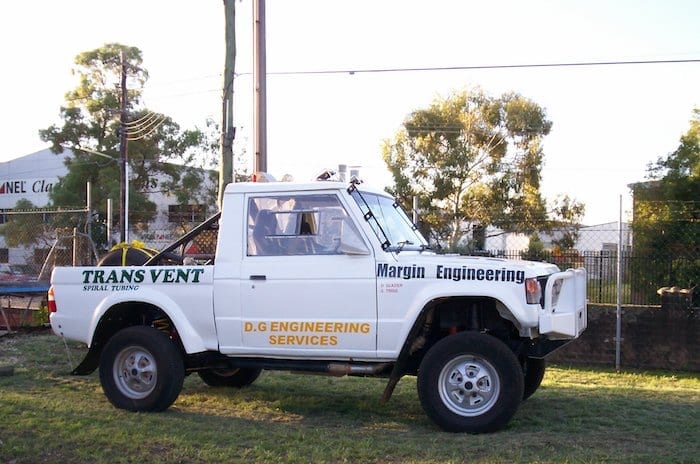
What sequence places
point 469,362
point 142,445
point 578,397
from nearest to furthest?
point 142,445 → point 469,362 → point 578,397

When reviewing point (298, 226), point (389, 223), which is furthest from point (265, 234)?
point (389, 223)

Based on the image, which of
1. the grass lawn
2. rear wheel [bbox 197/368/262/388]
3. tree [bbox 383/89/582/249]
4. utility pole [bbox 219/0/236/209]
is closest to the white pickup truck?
the grass lawn

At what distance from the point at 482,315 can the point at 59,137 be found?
96.1ft

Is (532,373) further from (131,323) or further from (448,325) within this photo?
(131,323)

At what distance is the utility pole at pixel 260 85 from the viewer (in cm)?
1100

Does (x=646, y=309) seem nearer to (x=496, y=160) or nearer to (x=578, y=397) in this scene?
(x=578, y=397)

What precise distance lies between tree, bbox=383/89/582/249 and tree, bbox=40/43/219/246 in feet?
28.7

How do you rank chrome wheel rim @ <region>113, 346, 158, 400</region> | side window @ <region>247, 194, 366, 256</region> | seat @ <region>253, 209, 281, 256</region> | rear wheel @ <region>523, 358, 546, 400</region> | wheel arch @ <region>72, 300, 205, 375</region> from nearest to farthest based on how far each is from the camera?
1. side window @ <region>247, 194, 366, 256</region>
2. seat @ <region>253, 209, 281, 256</region>
3. wheel arch @ <region>72, 300, 205, 375</region>
4. chrome wheel rim @ <region>113, 346, 158, 400</region>
5. rear wheel @ <region>523, 358, 546, 400</region>

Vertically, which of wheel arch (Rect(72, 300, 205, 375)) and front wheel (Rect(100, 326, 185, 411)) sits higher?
wheel arch (Rect(72, 300, 205, 375))

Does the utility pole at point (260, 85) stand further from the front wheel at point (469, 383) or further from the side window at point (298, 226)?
the front wheel at point (469, 383)

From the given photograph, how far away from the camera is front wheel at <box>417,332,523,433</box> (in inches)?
232

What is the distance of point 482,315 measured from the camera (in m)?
6.38

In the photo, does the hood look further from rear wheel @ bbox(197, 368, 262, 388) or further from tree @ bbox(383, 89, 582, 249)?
tree @ bbox(383, 89, 582, 249)

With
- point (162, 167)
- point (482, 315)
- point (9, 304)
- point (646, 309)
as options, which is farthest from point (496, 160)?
point (482, 315)
